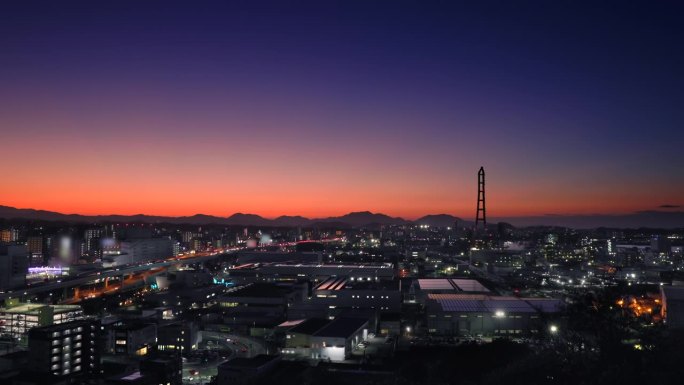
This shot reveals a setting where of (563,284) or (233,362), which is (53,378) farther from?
(563,284)

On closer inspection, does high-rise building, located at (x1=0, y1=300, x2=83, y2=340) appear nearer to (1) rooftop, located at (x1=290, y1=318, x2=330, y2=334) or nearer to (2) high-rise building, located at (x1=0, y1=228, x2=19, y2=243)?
(1) rooftop, located at (x1=290, y1=318, x2=330, y2=334)

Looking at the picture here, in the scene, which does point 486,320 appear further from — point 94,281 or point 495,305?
point 94,281

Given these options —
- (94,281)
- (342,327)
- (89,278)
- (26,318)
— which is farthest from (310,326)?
(94,281)

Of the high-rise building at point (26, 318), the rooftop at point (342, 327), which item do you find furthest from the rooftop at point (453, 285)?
the high-rise building at point (26, 318)

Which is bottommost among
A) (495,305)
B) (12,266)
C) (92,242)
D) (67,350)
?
(67,350)

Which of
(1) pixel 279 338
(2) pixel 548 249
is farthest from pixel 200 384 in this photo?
(2) pixel 548 249

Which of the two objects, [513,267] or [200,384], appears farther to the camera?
[513,267]

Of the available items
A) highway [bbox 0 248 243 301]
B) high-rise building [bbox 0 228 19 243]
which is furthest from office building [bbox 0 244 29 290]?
high-rise building [bbox 0 228 19 243]

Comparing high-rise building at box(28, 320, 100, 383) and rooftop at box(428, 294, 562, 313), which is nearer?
high-rise building at box(28, 320, 100, 383)

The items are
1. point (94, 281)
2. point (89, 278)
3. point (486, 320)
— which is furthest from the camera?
point (94, 281)
